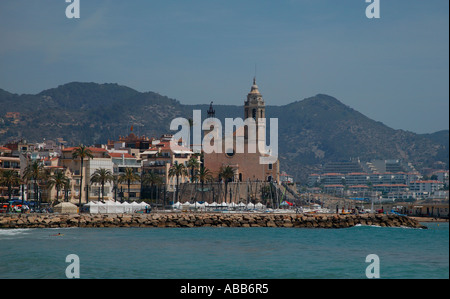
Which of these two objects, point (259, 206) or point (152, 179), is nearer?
point (259, 206)

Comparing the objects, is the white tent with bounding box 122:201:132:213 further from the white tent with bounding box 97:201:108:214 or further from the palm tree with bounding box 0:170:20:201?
the palm tree with bounding box 0:170:20:201

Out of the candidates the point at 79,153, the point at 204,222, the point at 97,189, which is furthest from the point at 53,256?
the point at 97,189

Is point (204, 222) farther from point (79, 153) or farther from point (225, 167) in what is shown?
point (225, 167)

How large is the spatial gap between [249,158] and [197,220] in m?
33.8

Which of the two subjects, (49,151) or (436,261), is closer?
(436,261)

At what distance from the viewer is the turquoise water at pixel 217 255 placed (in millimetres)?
29188

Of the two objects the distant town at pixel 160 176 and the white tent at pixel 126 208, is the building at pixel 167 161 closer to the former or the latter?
the distant town at pixel 160 176

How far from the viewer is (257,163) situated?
3915 inches

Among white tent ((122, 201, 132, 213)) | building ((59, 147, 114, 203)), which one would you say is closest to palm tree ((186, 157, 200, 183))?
building ((59, 147, 114, 203))

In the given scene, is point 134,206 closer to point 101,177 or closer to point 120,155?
point 101,177

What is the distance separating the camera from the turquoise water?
29188 millimetres

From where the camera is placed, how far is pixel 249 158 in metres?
99.8

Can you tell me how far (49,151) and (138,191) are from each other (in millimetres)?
16218

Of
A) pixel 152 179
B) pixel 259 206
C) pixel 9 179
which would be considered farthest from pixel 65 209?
pixel 259 206
